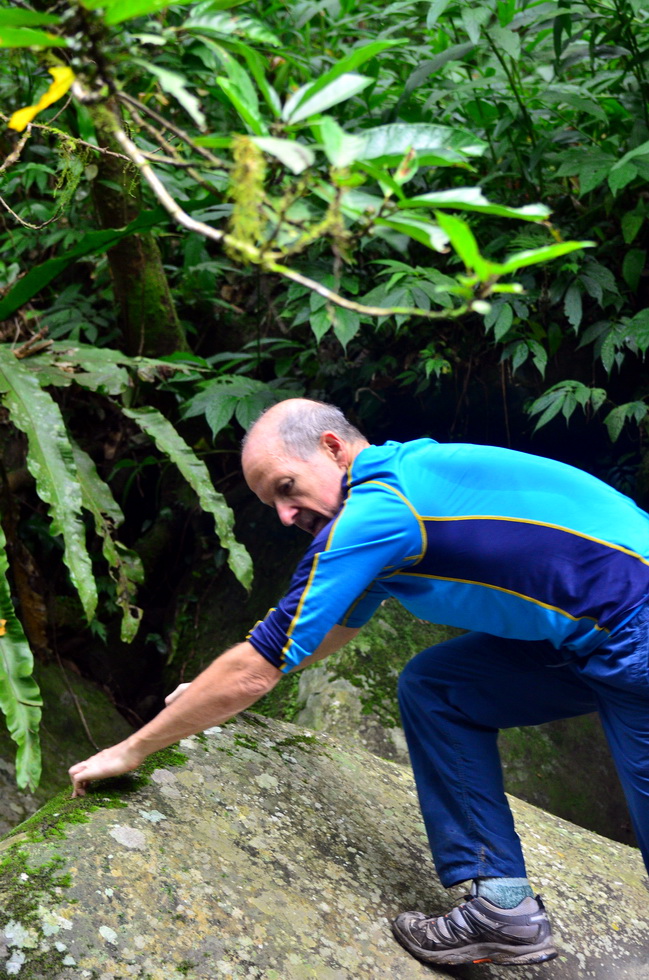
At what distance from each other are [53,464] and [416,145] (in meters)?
1.84

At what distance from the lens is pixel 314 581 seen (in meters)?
1.32

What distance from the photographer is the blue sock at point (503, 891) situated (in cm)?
156

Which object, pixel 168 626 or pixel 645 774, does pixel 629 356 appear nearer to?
pixel 645 774

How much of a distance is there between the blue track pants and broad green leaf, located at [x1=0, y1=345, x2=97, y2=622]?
0.92m

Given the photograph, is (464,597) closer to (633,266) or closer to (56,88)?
(56,88)

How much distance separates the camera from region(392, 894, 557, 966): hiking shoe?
5.04 ft

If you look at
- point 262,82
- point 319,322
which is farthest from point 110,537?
point 262,82

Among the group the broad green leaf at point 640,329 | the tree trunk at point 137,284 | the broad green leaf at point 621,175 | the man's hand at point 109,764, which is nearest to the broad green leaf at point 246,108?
the man's hand at point 109,764

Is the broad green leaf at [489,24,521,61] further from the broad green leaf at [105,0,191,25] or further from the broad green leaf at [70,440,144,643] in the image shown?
the broad green leaf at [105,0,191,25]

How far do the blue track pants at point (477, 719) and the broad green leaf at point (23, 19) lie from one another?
1326mm

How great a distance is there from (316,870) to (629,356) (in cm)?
201

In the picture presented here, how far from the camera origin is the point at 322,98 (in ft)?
1.88

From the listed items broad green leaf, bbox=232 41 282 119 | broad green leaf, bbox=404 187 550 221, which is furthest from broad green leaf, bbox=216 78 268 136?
broad green leaf, bbox=404 187 550 221

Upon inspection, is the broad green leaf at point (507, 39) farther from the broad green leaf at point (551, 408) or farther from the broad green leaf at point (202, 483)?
the broad green leaf at point (202, 483)
